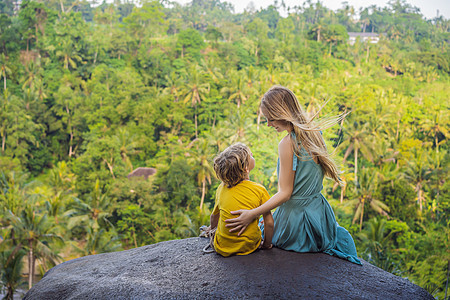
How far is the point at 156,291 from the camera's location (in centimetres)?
312

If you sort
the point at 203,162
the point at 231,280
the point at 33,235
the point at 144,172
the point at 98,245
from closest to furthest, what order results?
the point at 231,280
the point at 33,235
the point at 98,245
the point at 203,162
the point at 144,172

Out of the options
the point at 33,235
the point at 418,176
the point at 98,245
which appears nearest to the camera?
the point at 33,235

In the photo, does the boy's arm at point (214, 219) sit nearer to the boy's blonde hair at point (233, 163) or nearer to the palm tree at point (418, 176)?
the boy's blonde hair at point (233, 163)

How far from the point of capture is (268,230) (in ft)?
Answer: 11.4

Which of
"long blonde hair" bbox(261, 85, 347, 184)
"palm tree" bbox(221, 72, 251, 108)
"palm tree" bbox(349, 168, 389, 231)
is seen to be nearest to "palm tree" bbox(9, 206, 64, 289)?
"palm tree" bbox(349, 168, 389, 231)

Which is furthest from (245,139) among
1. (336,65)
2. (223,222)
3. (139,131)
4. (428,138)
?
(336,65)

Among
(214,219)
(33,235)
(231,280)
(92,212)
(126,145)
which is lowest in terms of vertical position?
(92,212)

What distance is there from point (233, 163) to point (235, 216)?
0.47 meters

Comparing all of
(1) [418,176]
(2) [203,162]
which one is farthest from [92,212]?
(1) [418,176]

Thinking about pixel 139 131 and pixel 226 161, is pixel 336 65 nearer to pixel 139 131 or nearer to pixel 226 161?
pixel 139 131

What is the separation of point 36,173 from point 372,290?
127 ft

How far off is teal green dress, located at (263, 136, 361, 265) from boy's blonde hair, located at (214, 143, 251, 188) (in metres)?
0.33

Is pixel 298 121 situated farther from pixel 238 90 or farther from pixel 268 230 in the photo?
pixel 238 90

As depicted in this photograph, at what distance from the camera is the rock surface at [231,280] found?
2990mm
